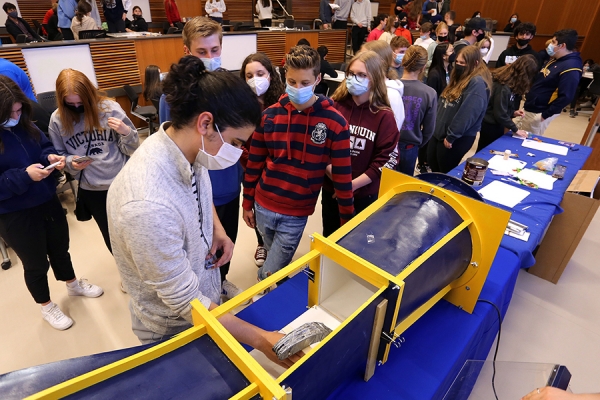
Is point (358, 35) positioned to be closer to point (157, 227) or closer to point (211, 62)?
point (211, 62)

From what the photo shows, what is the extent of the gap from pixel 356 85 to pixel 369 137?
30 cm

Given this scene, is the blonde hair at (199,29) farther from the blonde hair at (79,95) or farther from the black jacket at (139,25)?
the black jacket at (139,25)

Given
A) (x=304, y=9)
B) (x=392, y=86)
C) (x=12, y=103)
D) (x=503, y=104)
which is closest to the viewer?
(x=12, y=103)

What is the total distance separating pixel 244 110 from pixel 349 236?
1.68ft

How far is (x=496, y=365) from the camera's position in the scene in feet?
5.73

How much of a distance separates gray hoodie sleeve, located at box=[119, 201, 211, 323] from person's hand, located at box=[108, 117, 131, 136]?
1326mm

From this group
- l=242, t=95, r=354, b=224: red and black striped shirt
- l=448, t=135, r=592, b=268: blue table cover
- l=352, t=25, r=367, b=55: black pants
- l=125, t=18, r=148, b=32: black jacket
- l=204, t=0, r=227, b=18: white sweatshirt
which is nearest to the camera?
l=242, t=95, r=354, b=224: red and black striped shirt

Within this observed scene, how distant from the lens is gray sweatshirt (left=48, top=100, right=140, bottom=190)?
2027mm

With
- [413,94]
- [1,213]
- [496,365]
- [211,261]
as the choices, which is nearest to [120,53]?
[1,213]

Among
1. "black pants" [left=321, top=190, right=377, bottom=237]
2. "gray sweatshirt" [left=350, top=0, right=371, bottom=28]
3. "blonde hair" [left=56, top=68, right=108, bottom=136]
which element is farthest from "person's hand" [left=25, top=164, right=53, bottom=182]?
"gray sweatshirt" [left=350, top=0, right=371, bottom=28]

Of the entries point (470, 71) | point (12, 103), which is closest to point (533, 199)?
point (470, 71)

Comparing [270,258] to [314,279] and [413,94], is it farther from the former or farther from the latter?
[413,94]

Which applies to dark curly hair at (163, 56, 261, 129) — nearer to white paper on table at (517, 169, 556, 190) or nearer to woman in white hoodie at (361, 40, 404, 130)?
woman in white hoodie at (361, 40, 404, 130)

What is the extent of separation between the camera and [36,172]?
5.67ft
